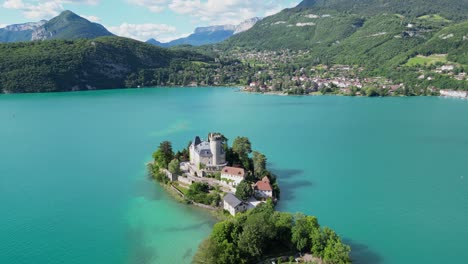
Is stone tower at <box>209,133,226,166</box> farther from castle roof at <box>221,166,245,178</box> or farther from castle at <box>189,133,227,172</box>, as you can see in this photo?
castle roof at <box>221,166,245,178</box>

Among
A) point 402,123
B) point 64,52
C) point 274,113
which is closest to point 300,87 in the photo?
point 274,113

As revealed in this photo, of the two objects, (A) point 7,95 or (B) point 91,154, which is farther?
(A) point 7,95

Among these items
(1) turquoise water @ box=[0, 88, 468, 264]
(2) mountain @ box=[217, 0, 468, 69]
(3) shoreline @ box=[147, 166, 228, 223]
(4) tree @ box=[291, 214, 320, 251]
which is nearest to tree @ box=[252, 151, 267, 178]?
(1) turquoise water @ box=[0, 88, 468, 264]

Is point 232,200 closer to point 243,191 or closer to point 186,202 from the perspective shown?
point 243,191

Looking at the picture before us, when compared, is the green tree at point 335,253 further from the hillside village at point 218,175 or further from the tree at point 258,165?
the tree at point 258,165

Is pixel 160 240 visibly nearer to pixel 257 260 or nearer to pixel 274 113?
pixel 257 260

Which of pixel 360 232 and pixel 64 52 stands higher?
pixel 64 52

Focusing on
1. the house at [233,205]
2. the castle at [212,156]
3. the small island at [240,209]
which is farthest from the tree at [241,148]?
the house at [233,205]

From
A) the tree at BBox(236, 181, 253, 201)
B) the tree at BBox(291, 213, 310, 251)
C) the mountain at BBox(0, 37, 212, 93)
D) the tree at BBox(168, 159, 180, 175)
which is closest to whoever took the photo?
the tree at BBox(291, 213, 310, 251)
